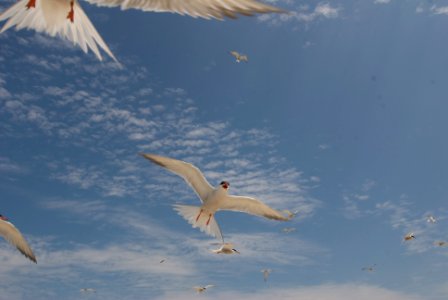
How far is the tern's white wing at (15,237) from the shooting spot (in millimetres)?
21250

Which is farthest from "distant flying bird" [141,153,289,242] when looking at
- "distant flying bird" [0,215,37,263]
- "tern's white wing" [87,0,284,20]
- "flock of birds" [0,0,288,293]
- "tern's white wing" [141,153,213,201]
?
"tern's white wing" [87,0,284,20]

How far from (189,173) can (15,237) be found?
9065 millimetres

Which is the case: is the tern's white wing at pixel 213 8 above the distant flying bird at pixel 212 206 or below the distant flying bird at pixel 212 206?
below

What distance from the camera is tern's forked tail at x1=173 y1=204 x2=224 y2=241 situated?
20781mm

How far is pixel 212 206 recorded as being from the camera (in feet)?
68.2

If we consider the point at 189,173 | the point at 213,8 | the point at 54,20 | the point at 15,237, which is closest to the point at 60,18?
the point at 54,20

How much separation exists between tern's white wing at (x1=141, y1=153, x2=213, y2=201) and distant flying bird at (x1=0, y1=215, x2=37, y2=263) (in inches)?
305

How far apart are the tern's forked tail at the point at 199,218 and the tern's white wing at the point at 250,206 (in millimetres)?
729

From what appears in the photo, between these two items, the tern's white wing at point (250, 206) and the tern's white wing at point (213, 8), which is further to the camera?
the tern's white wing at point (250, 206)

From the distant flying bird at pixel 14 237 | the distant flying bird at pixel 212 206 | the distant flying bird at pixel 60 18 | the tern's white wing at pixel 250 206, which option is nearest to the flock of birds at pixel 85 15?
the distant flying bird at pixel 60 18

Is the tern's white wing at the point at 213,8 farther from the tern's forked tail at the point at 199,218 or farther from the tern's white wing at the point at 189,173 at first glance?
the tern's forked tail at the point at 199,218

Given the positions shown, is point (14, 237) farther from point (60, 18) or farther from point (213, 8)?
point (213, 8)

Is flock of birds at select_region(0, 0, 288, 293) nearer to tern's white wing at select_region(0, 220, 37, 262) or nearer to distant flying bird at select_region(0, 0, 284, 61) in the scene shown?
distant flying bird at select_region(0, 0, 284, 61)

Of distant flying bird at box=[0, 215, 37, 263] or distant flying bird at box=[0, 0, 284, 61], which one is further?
distant flying bird at box=[0, 215, 37, 263]
